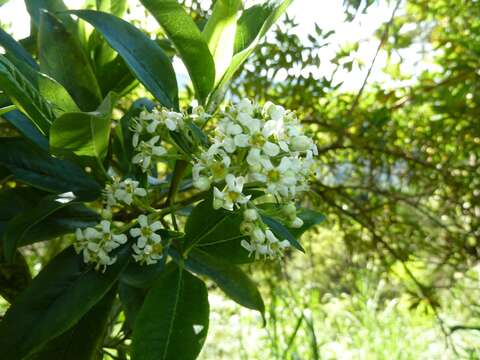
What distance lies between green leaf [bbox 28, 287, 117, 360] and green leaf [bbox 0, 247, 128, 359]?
83mm

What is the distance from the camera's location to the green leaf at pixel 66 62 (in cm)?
104

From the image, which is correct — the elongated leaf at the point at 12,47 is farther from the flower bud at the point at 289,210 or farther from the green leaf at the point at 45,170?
the flower bud at the point at 289,210

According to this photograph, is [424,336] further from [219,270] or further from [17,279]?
[17,279]

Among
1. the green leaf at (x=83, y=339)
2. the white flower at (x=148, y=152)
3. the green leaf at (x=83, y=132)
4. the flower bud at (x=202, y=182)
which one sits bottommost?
the green leaf at (x=83, y=339)

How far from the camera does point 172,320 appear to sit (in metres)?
0.94

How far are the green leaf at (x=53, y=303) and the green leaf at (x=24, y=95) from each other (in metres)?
0.24

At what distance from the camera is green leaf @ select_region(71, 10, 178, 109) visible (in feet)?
3.20

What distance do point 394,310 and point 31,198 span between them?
123 inches

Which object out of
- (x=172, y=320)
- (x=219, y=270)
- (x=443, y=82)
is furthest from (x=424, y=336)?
(x=172, y=320)

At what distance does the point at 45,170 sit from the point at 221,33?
401 mm

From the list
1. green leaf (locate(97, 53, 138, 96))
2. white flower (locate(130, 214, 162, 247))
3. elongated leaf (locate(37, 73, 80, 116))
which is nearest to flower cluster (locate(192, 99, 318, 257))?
white flower (locate(130, 214, 162, 247))

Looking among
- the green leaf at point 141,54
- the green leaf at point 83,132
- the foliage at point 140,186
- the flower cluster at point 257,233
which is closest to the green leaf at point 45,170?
the foliage at point 140,186

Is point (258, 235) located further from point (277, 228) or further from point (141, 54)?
point (141, 54)

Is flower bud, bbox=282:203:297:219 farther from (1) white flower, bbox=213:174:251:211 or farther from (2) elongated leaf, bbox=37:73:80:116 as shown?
(2) elongated leaf, bbox=37:73:80:116
